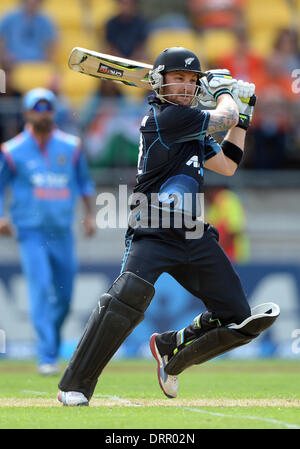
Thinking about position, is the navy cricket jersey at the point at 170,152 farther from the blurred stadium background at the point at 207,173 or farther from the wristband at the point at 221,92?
the blurred stadium background at the point at 207,173

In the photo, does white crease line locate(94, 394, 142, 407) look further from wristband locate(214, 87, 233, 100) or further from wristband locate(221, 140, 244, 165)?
wristband locate(214, 87, 233, 100)

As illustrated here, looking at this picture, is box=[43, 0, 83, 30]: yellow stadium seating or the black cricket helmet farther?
box=[43, 0, 83, 30]: yellow stadium seating

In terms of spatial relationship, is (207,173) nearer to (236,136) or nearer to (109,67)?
(109,67)

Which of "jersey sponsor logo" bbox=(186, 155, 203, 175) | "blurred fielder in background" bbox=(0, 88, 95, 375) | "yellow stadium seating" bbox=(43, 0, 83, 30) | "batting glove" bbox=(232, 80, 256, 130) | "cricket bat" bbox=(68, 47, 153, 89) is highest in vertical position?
"yellow stadium seating" bbox=(43, 0, 83, 30)

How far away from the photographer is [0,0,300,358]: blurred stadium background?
10.9 metres

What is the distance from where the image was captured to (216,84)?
5.80 m

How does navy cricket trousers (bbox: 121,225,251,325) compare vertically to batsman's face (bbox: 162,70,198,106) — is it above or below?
below

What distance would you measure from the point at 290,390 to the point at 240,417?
6.58ft

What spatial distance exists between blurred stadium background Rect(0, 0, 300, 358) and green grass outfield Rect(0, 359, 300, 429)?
154 centimetres

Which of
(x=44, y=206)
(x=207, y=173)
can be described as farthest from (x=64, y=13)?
(x=44, y=206)

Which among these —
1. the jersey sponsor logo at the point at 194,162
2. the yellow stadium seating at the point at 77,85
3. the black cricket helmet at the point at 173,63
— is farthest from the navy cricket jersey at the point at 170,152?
the yellow stadium seating at the point at 77,85

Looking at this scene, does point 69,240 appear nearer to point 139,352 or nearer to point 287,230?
point 139,352

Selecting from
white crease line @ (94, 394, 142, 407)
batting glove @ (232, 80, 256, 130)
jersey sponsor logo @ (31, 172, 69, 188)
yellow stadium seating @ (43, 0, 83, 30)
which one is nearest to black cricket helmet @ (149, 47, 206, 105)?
batting glove @ (232, 80, 256, 130)
